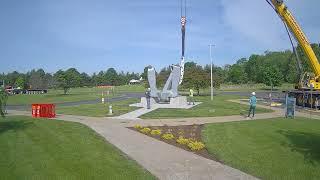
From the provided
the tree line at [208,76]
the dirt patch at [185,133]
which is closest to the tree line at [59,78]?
the tree line at [208,76]

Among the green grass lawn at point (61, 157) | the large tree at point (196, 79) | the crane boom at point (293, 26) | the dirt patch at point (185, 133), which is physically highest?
the crane boom at point (293, 26)

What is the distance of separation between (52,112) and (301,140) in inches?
725

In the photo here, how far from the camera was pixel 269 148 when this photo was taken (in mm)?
14227

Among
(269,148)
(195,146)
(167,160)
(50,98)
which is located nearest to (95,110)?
(195,146)

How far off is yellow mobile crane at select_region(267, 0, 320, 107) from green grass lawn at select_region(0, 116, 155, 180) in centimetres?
2047

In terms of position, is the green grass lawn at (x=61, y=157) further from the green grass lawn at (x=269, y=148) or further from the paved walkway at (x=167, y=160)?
the green grass lawn at (x=269, y=148)

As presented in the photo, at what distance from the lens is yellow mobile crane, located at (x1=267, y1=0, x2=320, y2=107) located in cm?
3216

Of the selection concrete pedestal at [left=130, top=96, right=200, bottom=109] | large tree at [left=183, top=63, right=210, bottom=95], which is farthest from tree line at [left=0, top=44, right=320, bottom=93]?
concrete pedestal at [left=130, top=96, right=200, bottom=109]

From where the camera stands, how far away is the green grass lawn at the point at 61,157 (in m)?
10.5

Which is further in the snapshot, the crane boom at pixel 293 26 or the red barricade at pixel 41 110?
the crane boom at pixel 293 26

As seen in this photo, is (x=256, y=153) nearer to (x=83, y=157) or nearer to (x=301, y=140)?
(x=301, y=140)

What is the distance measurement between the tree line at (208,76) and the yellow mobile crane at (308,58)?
2021 millimetres

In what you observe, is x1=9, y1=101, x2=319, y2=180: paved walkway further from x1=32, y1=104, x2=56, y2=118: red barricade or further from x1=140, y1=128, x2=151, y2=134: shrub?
x1=32, y1=104, x2=56, y2=118: red barricade

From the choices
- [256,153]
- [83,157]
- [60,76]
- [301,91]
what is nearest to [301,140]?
[256,153]
